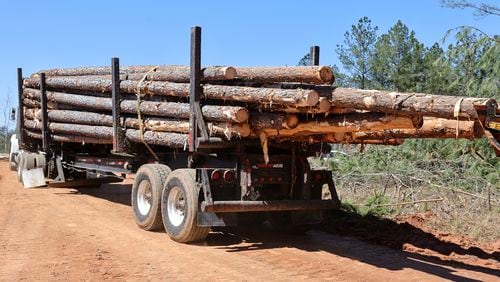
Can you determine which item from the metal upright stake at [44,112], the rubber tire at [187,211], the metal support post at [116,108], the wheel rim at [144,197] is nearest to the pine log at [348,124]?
the rubber tire at [187,211]

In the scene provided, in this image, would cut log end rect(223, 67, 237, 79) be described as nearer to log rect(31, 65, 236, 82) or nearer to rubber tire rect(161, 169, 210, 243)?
log rect(31, 65, 236, 82)

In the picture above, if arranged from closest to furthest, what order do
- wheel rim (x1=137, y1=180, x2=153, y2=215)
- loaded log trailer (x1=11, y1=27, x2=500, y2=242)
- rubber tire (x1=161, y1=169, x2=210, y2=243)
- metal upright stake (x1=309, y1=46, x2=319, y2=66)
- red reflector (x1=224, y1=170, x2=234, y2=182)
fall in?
loaded log trailer (x1=11, y1=27, x2=500, y2=242)
rubber tire (x1=161, y1=169, x2=210, y2=243)
red reflector (x1=224, y1=170, x2=234, y2=182)
wheel rim (x1=137, y1=180, x2=153, y2=215)
metal upright stake (x1=309, y1=46, x2=319, y2=66)

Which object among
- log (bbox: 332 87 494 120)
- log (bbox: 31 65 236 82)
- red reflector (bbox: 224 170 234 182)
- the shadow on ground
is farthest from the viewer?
red reflector (bbox: 224 170 234 182)

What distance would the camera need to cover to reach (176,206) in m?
9.75

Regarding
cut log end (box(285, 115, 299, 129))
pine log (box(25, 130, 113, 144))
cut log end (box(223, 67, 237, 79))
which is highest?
cut log end (box(223, 67, 237, 79))

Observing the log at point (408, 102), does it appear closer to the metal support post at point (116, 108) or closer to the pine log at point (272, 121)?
the pine log at point (272, 121)

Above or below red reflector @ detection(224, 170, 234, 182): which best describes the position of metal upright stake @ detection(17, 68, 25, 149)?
above

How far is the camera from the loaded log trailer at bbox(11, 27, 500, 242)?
696cm

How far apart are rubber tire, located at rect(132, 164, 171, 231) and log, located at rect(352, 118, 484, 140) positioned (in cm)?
353

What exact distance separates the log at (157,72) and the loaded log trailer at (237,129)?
0.10ft

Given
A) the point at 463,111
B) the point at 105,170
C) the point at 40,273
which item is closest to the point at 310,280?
the point at 463,111

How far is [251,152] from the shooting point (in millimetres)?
9695

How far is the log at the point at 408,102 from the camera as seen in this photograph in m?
5.85

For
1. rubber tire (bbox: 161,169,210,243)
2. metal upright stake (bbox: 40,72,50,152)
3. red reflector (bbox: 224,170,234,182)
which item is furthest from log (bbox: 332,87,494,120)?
metal upright stake (bbox: 40,72,50,152)
